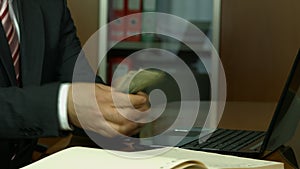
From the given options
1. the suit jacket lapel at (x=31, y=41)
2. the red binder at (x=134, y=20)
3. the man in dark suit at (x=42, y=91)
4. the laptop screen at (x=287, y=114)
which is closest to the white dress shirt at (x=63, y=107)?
the man in dark suit at (x=42, y=91)

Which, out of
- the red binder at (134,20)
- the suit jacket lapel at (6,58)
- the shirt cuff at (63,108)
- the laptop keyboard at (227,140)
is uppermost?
the shirt cuff at (63,108)

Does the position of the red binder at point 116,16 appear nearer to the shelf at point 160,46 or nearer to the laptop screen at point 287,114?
the shelf at point 160,46

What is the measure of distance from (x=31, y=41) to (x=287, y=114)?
2.36ft

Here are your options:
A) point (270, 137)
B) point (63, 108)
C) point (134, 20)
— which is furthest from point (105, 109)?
point (134, 20)

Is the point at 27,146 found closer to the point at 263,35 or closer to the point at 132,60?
the point at 132,60

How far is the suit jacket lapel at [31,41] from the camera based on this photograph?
51.4 inches

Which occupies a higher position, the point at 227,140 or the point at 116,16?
the point at 227,140

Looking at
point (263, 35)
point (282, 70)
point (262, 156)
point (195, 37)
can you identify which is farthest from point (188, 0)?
point (262, 156)

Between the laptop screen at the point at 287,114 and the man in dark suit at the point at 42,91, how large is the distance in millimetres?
220

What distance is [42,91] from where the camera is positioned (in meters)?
0.88

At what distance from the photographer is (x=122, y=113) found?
2.60ft

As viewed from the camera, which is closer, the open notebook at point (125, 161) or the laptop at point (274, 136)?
the open notebook at point (125, 161)

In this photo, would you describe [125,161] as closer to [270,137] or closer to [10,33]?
[270,137]

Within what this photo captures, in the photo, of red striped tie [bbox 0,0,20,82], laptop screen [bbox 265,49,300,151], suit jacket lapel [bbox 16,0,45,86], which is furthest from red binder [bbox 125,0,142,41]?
laptop screen [bbox 265,49,300,151]
